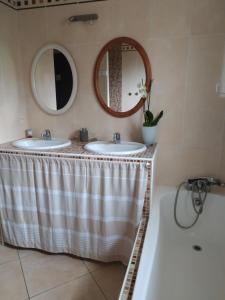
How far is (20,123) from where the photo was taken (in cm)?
216

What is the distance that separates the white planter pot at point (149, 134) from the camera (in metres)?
1.80

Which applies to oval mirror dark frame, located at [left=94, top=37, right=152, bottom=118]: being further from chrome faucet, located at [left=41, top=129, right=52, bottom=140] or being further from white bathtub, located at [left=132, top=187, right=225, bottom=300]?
white bathtub, located at [left=132, top=187, right=225, bottom=300]

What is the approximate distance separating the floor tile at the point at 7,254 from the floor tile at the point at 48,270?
103 mm

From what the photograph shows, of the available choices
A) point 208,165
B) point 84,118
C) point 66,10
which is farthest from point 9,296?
point 66,10

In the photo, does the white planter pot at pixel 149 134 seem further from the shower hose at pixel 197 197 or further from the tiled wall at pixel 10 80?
the tiled wall at pixel 10 80

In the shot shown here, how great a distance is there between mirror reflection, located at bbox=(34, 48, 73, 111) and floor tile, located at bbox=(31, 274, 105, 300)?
152 cm

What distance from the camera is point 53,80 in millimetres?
2059

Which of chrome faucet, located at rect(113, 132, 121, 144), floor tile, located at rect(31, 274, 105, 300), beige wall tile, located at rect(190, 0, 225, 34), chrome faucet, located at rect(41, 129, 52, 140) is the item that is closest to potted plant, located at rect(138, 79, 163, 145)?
chrome faucet, located at rect(113, 132, 121, 144)

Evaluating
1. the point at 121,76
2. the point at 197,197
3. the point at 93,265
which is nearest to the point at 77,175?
the point at 93,265

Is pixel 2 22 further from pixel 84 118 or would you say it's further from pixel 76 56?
pixel 84 118

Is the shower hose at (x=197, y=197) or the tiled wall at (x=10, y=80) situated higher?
the tiled wall at (x=10, y=80)

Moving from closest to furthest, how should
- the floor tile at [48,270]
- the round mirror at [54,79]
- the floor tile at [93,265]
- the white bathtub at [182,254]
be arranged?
the white bathtub at [182,254] → the floor tile at [48,270] → the floor tile at [93,265] → the round mirror at [54,79]

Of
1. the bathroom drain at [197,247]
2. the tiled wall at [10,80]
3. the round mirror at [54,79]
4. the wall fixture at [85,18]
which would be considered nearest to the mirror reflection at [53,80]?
the round mirror at [54,79]

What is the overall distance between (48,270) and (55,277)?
10 cm
